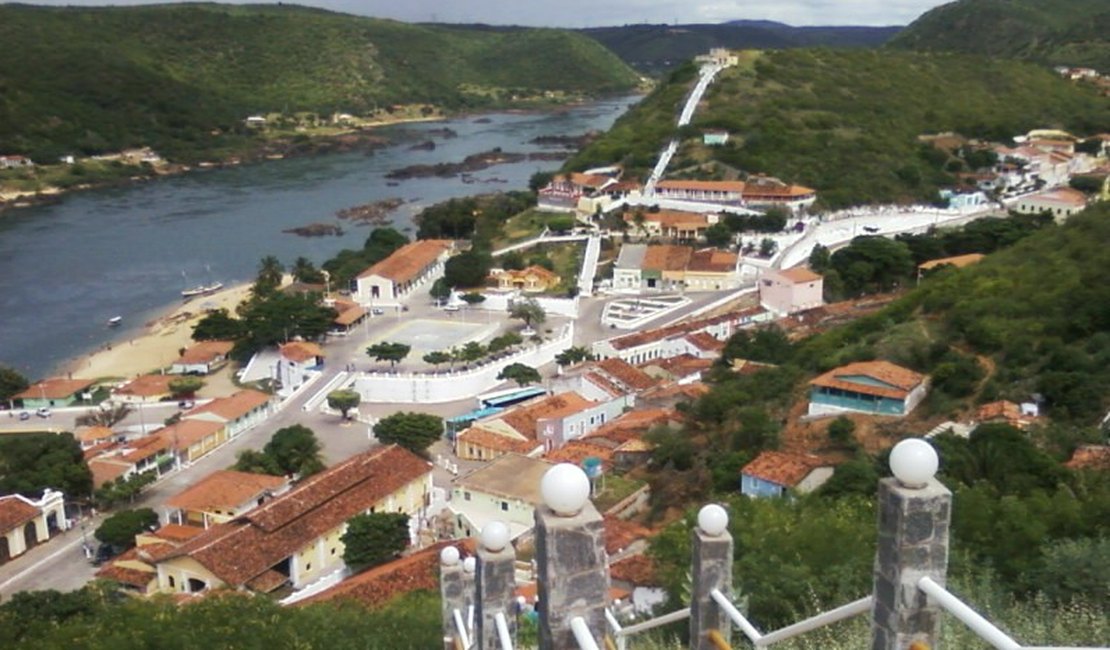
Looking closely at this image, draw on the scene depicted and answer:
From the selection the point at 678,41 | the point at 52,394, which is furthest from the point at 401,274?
the point at 678,41

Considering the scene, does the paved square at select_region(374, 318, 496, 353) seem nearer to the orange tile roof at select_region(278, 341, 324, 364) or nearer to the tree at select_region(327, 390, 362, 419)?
the orange tile roof at select_region(278, 341, 324, 364)

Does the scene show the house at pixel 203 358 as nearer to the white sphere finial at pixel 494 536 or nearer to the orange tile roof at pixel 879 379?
the orange tile roof at pixel 879 379

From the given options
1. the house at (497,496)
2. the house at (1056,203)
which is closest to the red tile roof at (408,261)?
the house at (497,496)

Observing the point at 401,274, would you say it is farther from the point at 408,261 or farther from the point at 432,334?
the point at 432,334

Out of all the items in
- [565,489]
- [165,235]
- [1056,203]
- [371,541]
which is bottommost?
[165,235]

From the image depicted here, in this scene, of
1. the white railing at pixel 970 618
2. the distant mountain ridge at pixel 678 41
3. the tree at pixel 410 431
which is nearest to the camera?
the white railing at pixel 970 618

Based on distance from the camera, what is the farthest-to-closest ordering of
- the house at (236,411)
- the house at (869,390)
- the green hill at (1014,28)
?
1. the green hill at (1014,28)
2. the house at (236,411)
3. the house at (869,390)
